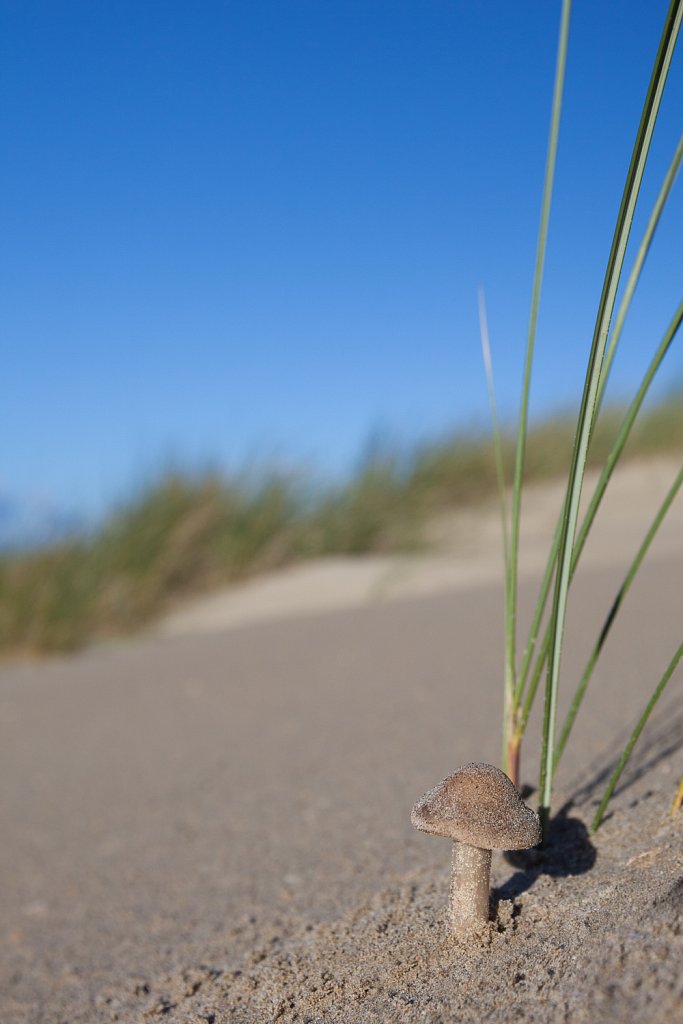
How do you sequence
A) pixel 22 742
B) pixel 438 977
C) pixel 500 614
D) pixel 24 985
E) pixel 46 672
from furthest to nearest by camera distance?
pixel 46 672, pixel 500 614, pixel 22 742, pixel 24 985, pixel 438 977

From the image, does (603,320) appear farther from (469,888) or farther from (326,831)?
(326,831)

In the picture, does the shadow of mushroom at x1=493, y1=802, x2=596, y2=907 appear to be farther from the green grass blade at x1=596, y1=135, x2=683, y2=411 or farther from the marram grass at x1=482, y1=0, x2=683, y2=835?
the green grass blade at x1=596, y1=135, x2=683, y2=411

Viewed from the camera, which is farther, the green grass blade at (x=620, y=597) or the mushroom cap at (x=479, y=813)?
the green grass blade at (x=620, y=597)

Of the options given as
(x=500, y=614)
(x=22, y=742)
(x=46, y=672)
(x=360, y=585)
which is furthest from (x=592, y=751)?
(x=360, y=585)

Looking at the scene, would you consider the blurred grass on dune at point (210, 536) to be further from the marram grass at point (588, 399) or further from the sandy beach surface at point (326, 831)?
the marram grass at point (588, 399)

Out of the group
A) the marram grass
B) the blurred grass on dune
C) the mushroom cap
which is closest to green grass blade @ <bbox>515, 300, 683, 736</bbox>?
the marram grass

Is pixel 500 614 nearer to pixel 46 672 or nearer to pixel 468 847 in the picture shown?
pixel 46 672

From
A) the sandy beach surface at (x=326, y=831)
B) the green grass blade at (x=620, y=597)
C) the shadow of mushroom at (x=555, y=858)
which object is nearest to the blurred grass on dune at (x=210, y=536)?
the sandy beach surface at (x=326, y=831)
